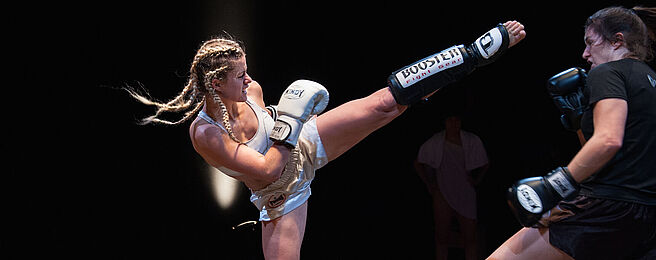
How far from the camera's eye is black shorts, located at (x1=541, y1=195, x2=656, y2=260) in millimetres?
1803

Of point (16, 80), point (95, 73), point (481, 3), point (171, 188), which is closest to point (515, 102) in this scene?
point (481, 3)

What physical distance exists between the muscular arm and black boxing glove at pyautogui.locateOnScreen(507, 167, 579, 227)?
4 centimetres

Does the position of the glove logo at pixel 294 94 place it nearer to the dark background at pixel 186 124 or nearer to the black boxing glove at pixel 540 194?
the black boxing glove at pixel 540 194

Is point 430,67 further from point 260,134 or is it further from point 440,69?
point 260,134

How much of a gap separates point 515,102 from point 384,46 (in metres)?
1.12

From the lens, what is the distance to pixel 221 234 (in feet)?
14.2

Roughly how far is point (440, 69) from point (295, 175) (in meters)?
0.78

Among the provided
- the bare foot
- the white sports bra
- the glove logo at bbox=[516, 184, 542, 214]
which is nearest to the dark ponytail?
the bare foot

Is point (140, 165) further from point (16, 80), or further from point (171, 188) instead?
point (16, 80)

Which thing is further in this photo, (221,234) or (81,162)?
(221,234)

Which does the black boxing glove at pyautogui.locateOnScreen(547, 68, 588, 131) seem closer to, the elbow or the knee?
the elbow

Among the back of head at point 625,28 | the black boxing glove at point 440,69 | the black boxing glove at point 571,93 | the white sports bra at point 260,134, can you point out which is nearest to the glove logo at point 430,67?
the black boxing glove at point 440,69

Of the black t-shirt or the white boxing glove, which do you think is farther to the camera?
the white boxing glove

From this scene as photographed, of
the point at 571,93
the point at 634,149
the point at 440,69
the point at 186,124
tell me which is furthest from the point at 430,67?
the point at 186,124
